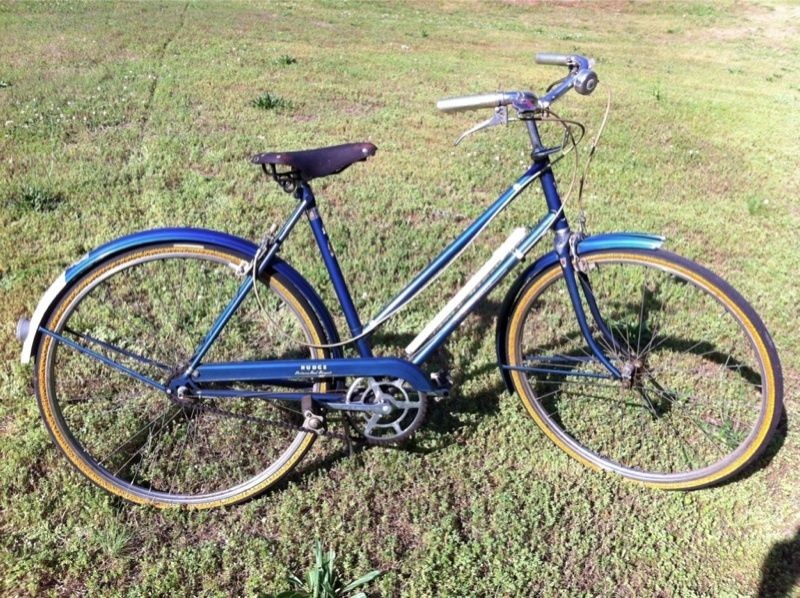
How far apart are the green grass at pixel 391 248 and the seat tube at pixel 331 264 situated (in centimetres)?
71

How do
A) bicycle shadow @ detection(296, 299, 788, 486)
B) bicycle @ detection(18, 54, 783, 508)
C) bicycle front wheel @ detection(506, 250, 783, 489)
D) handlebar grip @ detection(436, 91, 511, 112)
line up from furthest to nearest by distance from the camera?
bicycle shadow @ detection(296, 299, 788, 486)
bicycle front wheel @ detection(506, 250, 783, 489)
bicycle @ detection(18, 54, 783, 508)
handlebar grip @ detection(436, 91, 511, 112)

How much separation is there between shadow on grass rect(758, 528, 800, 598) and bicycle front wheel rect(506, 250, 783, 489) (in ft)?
1.22

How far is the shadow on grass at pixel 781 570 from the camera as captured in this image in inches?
105

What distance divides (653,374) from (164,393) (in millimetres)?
2727

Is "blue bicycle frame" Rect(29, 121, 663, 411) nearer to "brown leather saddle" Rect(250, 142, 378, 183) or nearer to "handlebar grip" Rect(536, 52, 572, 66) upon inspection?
"brown leather saddle" Rect(250, 142, 378, 183)

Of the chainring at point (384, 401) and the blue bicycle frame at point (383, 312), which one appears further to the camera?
the chainring at point (384, 401)

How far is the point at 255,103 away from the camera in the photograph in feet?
27.6

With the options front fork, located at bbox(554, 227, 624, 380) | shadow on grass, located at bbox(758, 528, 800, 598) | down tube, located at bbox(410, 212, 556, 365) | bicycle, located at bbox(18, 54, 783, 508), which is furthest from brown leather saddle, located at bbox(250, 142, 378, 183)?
shadow on grass, located at bbox(758, 528, 800, 598)

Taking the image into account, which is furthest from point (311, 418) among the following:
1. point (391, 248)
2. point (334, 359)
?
point (391, 248)

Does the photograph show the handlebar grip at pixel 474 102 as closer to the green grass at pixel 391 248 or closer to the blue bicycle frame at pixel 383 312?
the blue bicycle frame at pixel 383 312

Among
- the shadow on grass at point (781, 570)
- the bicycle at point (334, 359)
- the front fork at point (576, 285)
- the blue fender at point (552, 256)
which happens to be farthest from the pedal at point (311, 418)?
the shadow on grass at point (781, 570)

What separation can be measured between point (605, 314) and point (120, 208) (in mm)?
3911

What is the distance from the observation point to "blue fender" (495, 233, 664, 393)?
106 inches

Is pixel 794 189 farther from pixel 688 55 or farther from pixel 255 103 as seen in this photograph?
pixel 688 55
